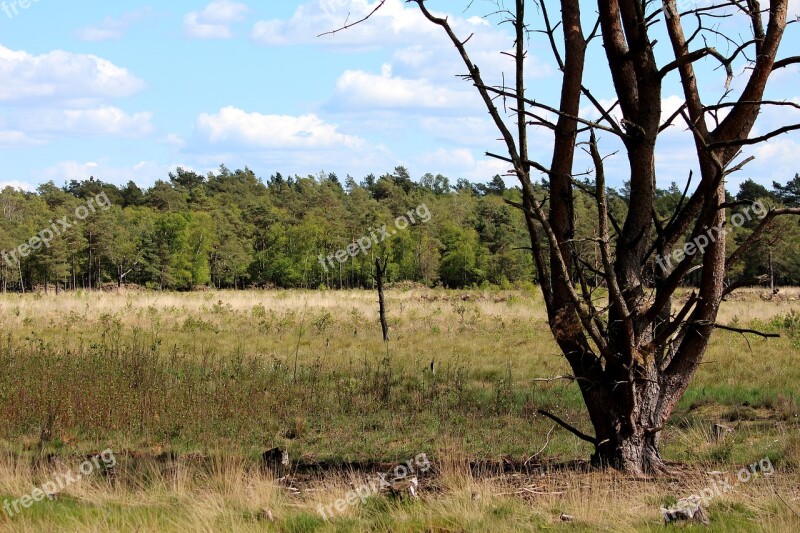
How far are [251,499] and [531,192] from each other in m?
2.99

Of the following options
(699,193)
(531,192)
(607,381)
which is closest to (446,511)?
(607,381)

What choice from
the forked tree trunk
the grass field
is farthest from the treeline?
the forked tree trunk

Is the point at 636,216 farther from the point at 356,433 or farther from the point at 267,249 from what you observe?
the point at 267,249

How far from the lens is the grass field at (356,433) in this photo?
5250 millimetres

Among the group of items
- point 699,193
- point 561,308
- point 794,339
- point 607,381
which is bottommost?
point 794,339

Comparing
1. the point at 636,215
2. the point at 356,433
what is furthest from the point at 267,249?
the point at 636,215

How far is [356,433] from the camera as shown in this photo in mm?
10945

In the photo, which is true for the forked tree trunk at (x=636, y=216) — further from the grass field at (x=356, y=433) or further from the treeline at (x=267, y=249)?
the treeline at (x=267, y=249)

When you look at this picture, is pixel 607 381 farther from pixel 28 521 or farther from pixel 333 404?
pixel 333 404

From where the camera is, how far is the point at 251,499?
5.80 meters

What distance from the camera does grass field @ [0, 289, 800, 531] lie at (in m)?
5.25

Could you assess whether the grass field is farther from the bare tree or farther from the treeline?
the treeline

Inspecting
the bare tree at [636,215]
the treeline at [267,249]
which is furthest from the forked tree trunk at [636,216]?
the treeline at [267,249]

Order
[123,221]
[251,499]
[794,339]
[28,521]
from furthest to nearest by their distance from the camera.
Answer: [123,221] < [794,339] < [251,499] < [28,521]
